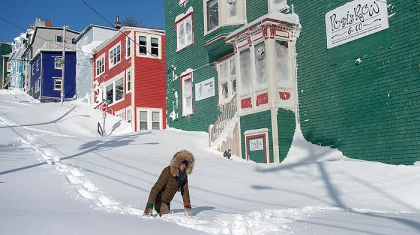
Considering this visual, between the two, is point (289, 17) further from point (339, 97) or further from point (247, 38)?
point (339, 97)

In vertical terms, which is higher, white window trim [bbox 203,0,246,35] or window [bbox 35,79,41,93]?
window [bbox 35,79,41,93]

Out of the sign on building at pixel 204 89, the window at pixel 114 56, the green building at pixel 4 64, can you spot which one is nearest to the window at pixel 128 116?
the window at pixel 114 56

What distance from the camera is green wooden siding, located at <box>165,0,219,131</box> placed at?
20188mm

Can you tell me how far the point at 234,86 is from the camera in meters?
18.6

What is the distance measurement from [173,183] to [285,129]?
8740 mm

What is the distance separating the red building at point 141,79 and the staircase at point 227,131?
1114 cm

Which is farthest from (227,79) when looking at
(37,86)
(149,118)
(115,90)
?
(37,86)

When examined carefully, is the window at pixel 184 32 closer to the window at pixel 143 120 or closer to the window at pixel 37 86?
the window at pixel 143 120

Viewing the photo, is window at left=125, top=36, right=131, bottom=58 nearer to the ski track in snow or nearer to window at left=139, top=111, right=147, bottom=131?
window at left=139, top=111, right=147, bottom=131

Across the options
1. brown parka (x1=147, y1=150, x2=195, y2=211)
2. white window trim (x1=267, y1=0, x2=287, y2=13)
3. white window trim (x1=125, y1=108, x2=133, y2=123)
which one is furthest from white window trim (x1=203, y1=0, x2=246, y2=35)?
brown parka (x1=147, y1=150, x2=195, y2=211)

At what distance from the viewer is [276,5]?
1661 centimetres

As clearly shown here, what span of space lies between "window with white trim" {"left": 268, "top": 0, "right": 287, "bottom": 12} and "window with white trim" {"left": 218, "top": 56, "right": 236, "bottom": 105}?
2717mm

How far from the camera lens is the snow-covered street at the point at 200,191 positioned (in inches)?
234

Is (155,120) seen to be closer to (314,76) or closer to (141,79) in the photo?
(141,79)
